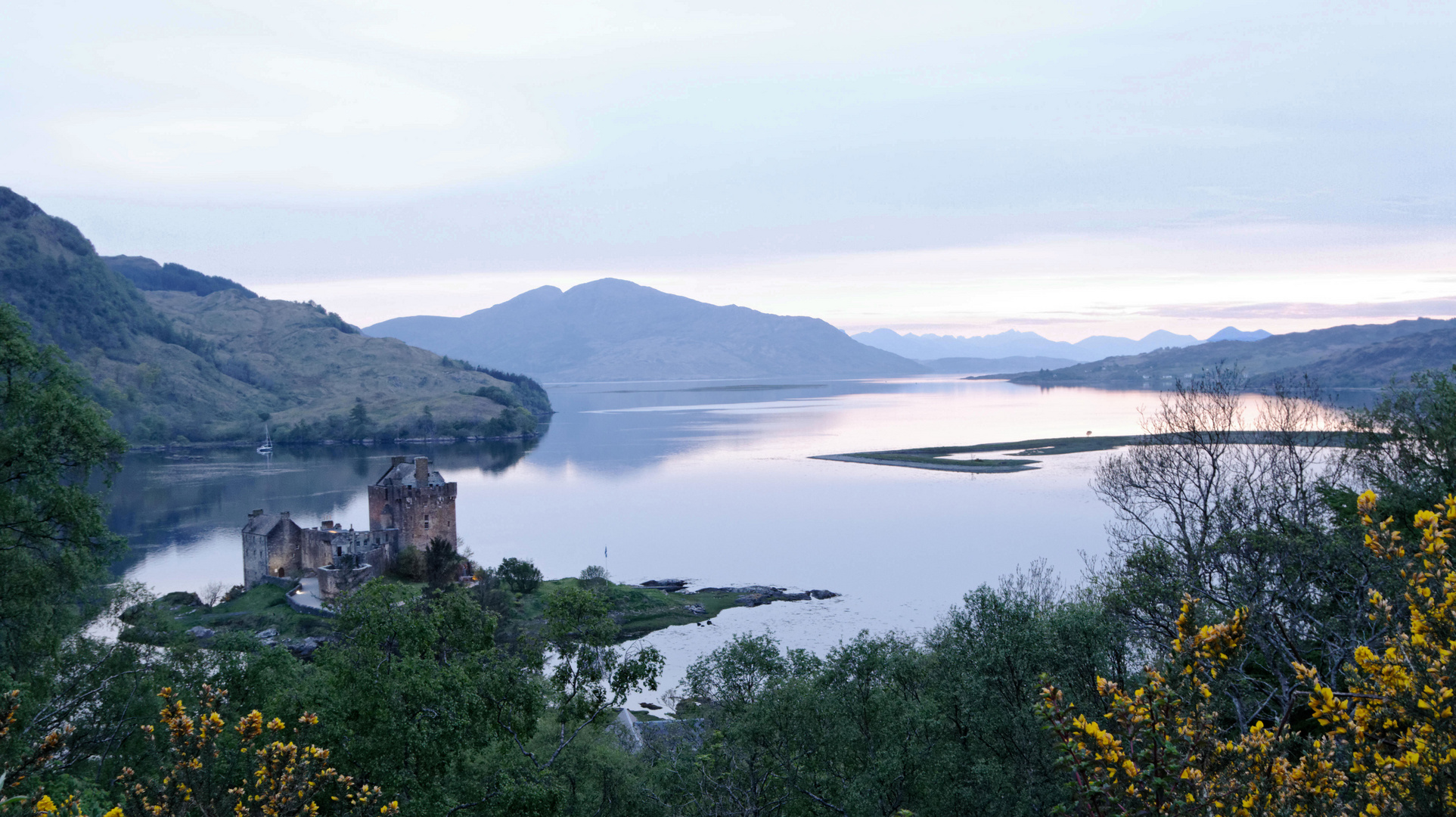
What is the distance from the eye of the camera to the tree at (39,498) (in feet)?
56.6

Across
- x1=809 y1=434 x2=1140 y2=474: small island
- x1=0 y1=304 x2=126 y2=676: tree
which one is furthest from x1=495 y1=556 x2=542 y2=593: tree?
x1=809 y1=434 x2=1140 y2=474: small island

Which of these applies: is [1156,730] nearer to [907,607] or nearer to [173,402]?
[907,607]

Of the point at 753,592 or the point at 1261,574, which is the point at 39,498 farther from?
the point at 753,592

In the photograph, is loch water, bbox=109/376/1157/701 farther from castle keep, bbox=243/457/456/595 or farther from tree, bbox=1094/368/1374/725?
tree, bbox=1094/368/1374/725

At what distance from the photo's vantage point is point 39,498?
18.1m

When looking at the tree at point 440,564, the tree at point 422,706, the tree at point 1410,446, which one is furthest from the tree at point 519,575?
the tree at point 1410,446

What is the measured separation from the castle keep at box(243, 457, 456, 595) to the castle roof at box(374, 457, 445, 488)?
5 cm

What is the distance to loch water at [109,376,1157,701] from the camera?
56625 mm

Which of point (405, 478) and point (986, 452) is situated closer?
point (405, 478)

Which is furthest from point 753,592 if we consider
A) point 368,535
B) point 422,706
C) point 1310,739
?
point 1310,739

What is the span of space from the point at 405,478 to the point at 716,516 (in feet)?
115

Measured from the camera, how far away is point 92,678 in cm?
2019

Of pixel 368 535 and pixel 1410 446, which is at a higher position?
pixel 1410 446

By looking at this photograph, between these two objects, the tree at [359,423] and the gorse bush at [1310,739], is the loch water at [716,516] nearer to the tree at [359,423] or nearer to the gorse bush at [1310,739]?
the tree at [359,423]
